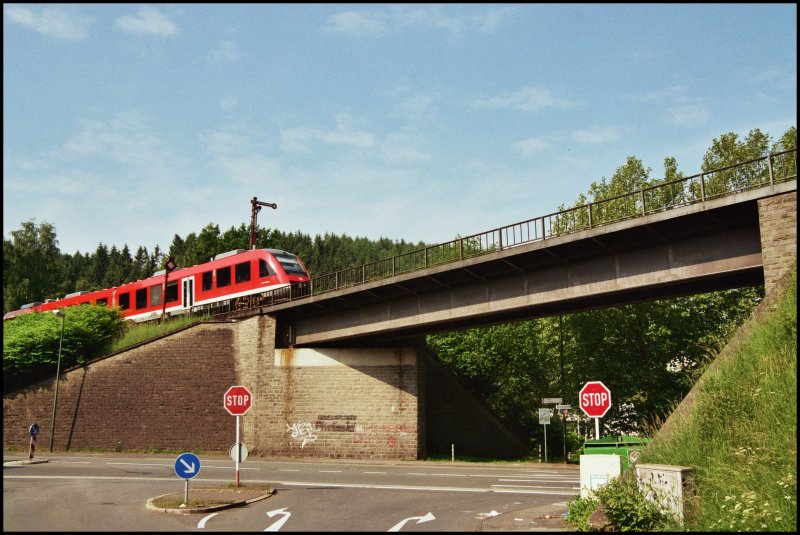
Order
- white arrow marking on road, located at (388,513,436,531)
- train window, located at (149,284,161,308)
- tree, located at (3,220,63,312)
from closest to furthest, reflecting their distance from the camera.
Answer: white arrow marking on road, located at (388,513,436,531)
train window, located at (149,284,161,308)
tree, located at (3,220,63,312)

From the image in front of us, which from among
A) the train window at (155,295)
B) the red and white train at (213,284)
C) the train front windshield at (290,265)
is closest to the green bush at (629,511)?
the red and white train at (213,284)

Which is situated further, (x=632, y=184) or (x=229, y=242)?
(x=229, y=242)

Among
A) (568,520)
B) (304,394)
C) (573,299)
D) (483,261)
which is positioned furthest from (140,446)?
(568,520)

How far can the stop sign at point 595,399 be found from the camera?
579 inches

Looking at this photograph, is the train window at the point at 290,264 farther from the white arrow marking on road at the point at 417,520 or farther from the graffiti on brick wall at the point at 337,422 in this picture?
the white arrow marking on road at the point at 417,520

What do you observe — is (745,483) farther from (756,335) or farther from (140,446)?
(140,446)

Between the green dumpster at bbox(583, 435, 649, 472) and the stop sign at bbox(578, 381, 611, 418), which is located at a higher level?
the stop sign at bbox(578, 381, 611, 418)

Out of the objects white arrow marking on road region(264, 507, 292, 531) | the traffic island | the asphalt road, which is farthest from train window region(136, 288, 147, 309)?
white arrow marking on road region(264, 507, 292, 531)

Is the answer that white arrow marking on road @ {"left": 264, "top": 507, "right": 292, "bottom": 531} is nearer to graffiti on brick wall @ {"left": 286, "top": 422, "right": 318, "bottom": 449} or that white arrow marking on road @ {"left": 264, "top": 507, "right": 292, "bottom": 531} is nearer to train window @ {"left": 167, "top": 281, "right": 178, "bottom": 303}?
graffiti on brick wall @ {"left": 286, "top": 422, "right": 318, "bottom": 449}

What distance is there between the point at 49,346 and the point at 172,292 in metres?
7.19

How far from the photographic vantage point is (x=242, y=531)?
11.9m

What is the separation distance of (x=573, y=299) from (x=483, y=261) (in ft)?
11.7

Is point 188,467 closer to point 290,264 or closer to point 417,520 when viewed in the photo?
point 417,520

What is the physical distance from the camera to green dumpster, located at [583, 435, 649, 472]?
14.9 metres
